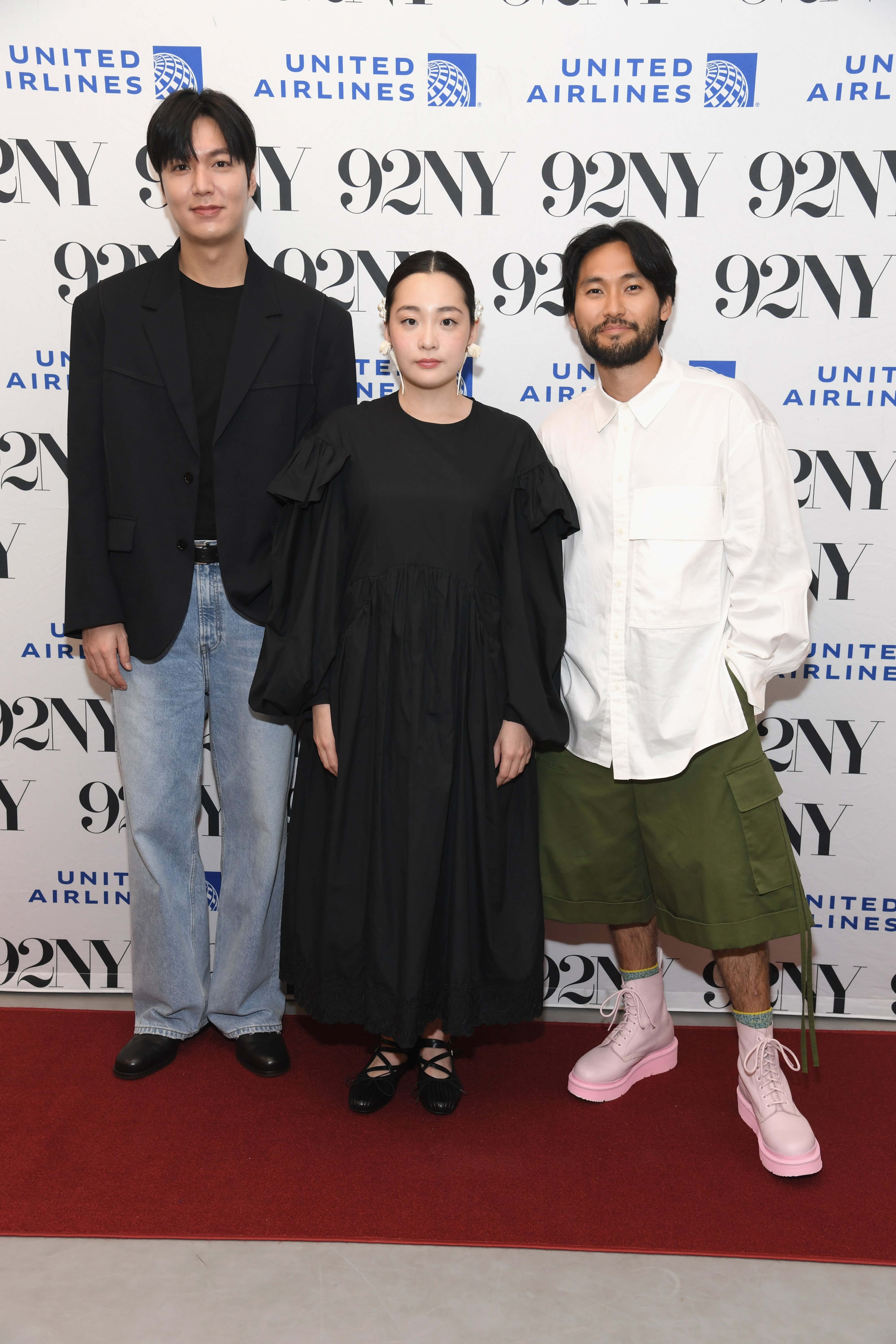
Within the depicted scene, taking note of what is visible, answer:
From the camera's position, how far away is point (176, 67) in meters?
2.48

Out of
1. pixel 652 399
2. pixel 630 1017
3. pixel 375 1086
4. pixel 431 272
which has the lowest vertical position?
pixel 375 1086

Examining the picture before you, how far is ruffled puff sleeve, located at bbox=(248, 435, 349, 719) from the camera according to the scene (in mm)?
2117

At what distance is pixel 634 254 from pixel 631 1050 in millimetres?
1753

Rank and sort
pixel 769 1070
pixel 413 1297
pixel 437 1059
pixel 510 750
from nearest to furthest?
pixel 413 1297, pixel 510 750, pixel 769 1070, pixel 437 1059

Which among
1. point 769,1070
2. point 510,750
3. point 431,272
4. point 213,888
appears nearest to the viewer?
point 431,272

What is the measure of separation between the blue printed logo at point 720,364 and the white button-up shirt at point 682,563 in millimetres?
397

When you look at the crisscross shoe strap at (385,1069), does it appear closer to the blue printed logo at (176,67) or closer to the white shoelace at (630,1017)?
the white shoelace at (630,1017)

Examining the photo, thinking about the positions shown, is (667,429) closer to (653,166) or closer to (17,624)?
(653,166)

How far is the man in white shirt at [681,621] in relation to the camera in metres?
2.12

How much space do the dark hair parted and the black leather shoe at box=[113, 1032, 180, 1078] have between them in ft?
5.65

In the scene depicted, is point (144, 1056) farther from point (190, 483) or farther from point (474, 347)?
point (474, 347)

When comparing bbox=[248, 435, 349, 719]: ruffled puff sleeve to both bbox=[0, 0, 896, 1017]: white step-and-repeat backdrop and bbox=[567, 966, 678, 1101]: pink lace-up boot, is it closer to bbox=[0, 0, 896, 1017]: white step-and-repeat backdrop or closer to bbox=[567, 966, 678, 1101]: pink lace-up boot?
bbox=[0, 0, 896, 1017]: white step-and-repeat backdrop

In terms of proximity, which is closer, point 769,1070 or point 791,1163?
point 791,1163

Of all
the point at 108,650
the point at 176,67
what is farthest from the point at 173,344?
the point at 176,67
